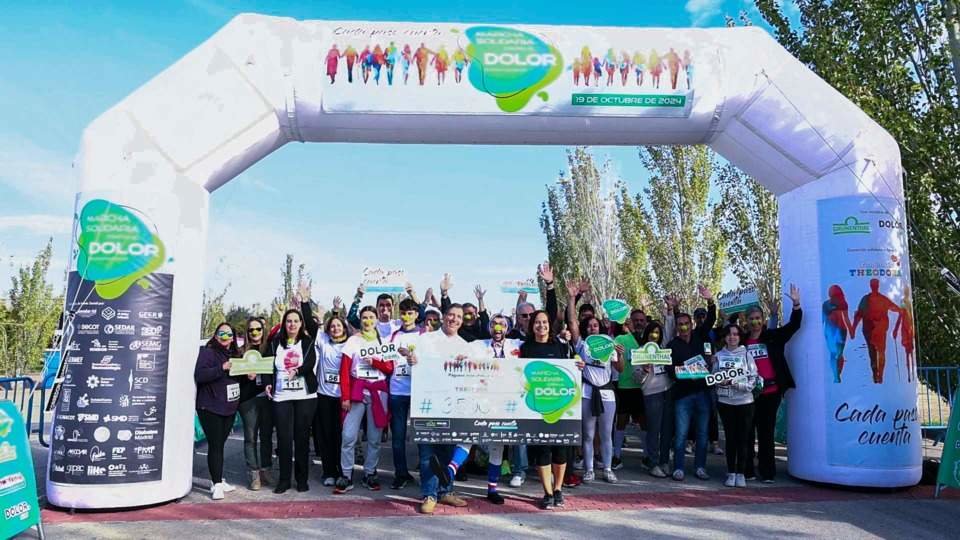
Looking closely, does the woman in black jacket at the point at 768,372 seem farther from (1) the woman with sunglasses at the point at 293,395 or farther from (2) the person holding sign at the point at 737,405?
(1) the woman with sunglasses at the point at 293,395

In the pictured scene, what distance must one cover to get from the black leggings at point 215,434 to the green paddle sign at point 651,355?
13.6 ft

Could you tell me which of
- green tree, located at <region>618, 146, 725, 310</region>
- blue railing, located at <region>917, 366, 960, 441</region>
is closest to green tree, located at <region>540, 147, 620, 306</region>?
green tree, located at <region>618, 146, 725, 310</region>

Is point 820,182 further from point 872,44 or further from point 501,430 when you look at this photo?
point 501,430

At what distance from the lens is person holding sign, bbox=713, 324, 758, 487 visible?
683 cm

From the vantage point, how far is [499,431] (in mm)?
5945

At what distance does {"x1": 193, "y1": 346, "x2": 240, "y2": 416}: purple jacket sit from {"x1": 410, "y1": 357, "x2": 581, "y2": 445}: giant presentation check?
1.92m

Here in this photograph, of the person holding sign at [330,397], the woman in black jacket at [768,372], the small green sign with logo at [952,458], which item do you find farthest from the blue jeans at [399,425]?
the small green sign with logo at [952,458]

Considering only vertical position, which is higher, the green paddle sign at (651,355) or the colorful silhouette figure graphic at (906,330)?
the colorful silhouette figure graphic at (906,330)

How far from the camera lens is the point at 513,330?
7.37m

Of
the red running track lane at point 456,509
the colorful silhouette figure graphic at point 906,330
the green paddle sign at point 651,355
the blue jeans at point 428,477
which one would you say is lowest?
the red running track lane at point 456,509

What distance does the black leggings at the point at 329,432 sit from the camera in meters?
6.78

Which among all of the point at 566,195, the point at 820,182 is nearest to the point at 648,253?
the point at 566,195

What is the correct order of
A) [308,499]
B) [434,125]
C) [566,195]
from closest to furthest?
[308,499] → [434,125] → [566,195]

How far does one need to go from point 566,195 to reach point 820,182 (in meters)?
20.4
